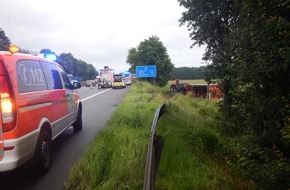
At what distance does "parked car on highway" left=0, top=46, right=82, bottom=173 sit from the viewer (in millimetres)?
4621

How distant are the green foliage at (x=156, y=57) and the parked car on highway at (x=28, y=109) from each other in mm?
58213

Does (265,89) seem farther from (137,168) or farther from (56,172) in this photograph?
(56,172)

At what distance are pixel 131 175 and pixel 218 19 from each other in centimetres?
972

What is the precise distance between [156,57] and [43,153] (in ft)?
200

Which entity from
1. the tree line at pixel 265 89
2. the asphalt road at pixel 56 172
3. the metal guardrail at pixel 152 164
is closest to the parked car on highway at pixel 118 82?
the asphalt road at pixel 56 172

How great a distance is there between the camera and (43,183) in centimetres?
515

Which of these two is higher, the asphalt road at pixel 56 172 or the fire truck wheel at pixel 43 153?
the fire truck wheel at pixel 43 153

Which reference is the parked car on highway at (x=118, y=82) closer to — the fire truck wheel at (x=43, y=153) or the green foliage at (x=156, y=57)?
the green foliage at (x=156, y=57)

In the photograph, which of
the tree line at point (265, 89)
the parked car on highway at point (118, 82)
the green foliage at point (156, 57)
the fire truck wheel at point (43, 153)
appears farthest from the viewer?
the green foliage at point (156, 57)

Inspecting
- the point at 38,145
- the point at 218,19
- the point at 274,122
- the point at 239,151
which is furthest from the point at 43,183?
the point at 218,19

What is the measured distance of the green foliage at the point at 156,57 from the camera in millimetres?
65625

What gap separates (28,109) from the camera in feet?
16.7

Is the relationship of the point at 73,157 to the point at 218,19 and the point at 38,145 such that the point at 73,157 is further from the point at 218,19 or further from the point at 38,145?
the point at 218,19

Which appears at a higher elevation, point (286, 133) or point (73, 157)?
point (286, 133)
